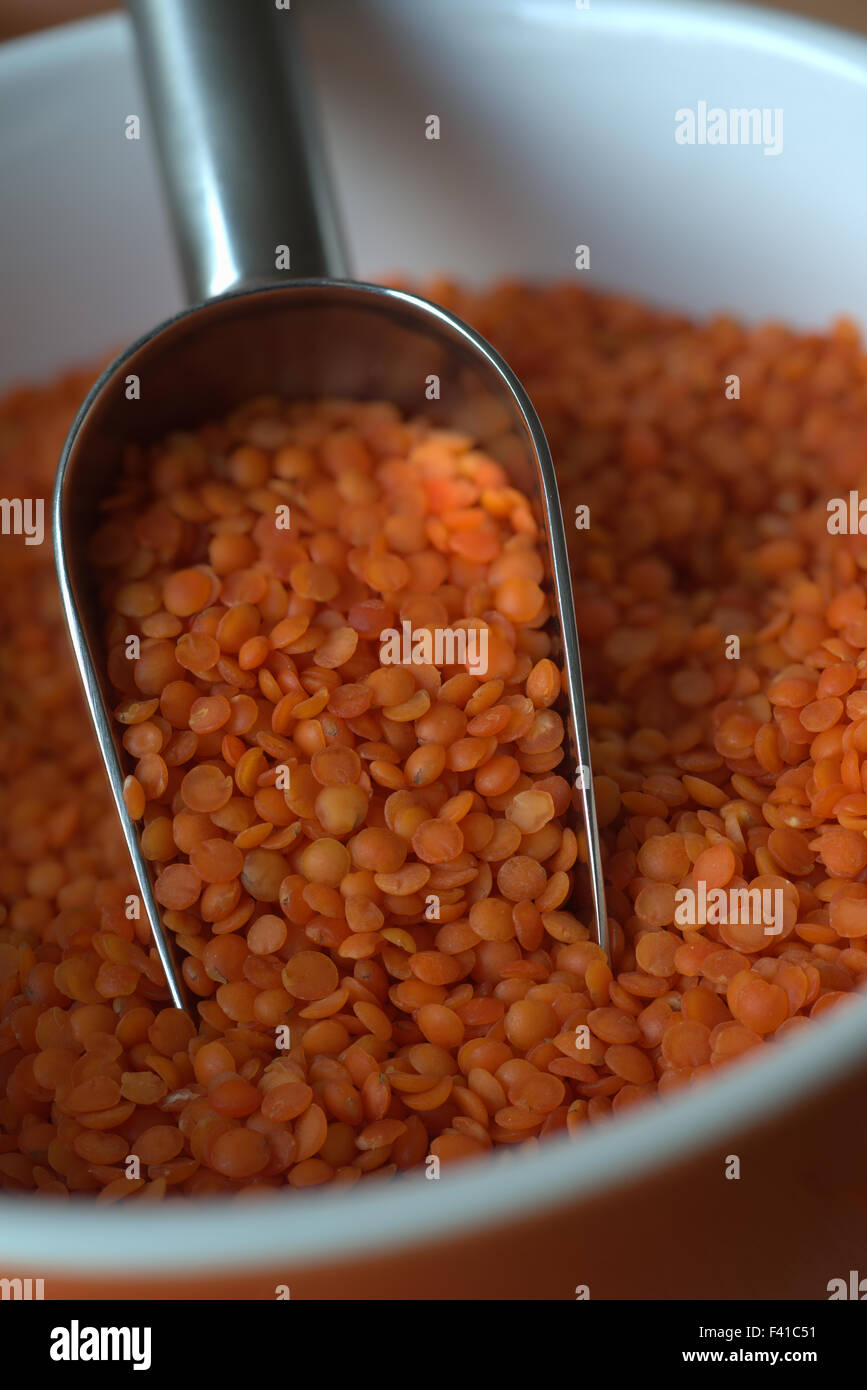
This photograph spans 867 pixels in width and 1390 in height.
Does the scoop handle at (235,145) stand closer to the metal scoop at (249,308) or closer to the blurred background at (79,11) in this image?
the metal scoop at (249,308)

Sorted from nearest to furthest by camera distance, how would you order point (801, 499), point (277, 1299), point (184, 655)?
point (277, 1299) → point (184, 655) → point (801, 499)

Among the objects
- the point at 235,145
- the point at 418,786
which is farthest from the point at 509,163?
the point at 418,786

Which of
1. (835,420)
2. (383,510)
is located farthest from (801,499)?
(383,510)

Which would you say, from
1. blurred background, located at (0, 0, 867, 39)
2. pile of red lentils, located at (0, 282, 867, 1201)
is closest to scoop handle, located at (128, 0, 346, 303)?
pile of red lentils, located at (0, 282, 867, 1201)

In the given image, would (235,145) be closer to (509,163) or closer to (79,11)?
(509,163)

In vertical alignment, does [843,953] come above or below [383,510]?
below

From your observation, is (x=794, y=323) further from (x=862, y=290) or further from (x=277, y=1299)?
(x=277, y=1299)
